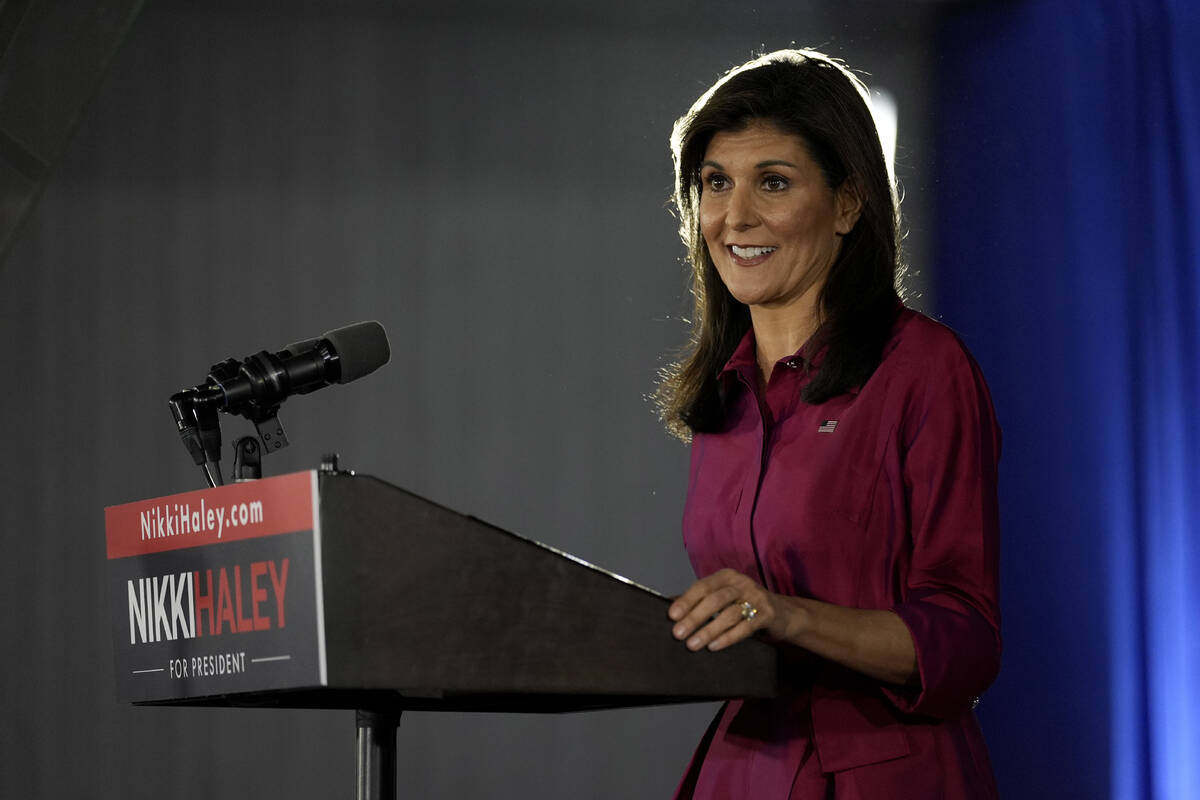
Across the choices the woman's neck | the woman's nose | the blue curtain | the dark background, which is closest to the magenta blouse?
the woman's neck

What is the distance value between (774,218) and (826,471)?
1.06 feet

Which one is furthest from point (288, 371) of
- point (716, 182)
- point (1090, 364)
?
point (1090, 364)

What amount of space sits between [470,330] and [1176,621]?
6.89 ft

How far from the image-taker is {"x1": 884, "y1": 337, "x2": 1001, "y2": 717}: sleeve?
1.41m

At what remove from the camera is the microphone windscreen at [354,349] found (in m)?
1.41

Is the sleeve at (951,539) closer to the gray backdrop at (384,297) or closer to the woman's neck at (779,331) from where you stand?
the woman's neck at (779,331)

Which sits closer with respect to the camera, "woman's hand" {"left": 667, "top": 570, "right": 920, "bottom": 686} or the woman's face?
"woman's hand" {"left": 667, "top": 570, "right": 920, "bottom": 686}

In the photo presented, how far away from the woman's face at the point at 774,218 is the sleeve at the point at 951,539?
0.76 feet

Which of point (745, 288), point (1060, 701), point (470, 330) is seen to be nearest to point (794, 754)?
point (745, 288)

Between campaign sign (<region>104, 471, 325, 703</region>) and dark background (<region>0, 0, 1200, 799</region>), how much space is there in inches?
116

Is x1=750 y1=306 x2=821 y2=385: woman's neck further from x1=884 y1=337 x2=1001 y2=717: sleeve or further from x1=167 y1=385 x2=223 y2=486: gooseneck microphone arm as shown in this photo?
x1=167 y1=385 x2=223 y2=486: gooseneck microphone arm

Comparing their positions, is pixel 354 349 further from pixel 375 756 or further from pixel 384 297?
pixel 384 297

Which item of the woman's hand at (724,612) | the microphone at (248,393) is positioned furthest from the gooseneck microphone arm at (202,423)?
the woman's hand at (724,612)

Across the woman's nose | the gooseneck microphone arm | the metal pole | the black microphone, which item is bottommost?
the metal pole
